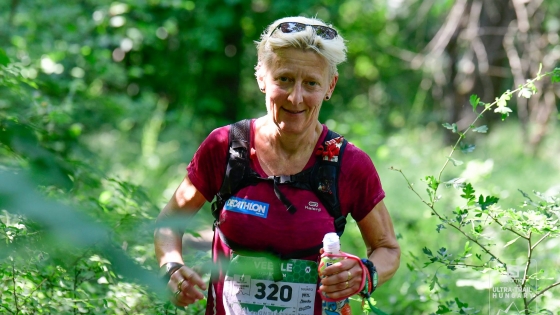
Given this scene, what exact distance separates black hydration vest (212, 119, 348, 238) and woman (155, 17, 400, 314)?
0.02 meters

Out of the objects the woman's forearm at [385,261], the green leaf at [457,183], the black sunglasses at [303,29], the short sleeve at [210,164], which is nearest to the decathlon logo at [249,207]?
the short sleeve at [210,164]

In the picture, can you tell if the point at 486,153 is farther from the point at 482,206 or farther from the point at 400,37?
the point at 482,206

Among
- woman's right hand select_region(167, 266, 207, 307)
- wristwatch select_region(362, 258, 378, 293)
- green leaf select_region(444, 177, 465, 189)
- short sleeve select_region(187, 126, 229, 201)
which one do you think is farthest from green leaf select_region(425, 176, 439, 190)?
woman's right hand select_region(167, 266, 207, 307)

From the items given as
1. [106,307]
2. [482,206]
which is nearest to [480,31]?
[482,206]

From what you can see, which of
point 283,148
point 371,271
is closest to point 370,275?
point 371,271

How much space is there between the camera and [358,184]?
2750mm

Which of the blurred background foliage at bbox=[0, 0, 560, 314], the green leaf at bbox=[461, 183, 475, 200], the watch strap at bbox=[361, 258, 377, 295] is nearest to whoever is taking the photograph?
the watch strap at bbox=[361, 258, 377, 295]

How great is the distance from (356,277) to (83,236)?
5.68 feet

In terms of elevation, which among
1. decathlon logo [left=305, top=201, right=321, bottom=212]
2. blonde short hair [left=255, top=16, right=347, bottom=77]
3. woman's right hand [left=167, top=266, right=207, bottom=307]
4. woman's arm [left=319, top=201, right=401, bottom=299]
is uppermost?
blonde short hair [left=255, top=16, right=347, bottom=77]

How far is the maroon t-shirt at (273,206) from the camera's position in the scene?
104 inches

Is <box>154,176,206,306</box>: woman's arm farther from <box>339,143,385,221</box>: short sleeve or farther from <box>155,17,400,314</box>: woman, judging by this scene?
<box>339,143,385,221</box>: short sleeve

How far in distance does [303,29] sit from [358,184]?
25.8 inches

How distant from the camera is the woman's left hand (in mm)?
2381

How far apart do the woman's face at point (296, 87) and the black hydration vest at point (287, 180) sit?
0.15 metres
